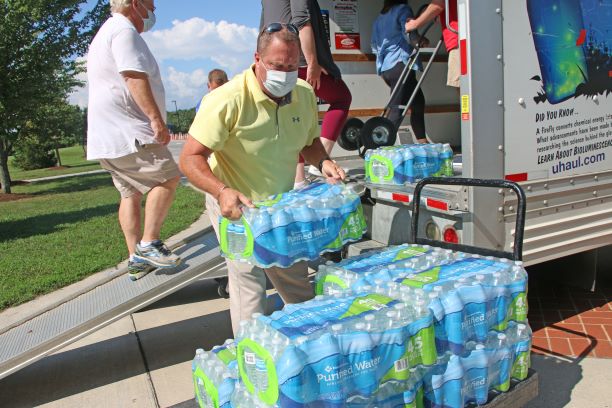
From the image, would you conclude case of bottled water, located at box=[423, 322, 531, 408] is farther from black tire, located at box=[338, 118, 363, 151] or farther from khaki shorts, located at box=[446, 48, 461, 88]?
black tire, located at box=[338, 118, 363, 151]

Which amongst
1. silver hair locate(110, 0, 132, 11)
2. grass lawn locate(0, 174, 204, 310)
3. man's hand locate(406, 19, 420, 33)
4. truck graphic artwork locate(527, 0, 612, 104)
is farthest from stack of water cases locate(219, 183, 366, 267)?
grass lawn locate(0, 174, 204, 310)

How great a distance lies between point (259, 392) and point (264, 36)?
1.69m

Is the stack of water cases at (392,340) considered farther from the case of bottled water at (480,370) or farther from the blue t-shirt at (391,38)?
the blue t-shirt at (391,38)

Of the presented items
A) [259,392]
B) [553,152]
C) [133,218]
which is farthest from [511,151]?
[133,218]

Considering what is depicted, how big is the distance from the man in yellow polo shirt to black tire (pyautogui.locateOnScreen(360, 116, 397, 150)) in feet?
6.31

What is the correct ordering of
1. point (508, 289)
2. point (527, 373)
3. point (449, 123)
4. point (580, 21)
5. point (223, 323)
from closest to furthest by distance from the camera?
point (508, 289) → point (527, 373) → point (580, 21) → point (223, 323) → point (449, 123)

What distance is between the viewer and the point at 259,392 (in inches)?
72.3

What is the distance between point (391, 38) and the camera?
5.70 meters

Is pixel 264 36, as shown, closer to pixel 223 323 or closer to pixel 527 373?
pixel 527 373

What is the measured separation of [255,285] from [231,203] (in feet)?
1.96

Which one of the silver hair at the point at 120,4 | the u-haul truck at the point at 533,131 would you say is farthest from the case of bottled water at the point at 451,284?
the silver hair at the point at 120,4

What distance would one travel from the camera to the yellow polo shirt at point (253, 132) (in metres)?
2.71

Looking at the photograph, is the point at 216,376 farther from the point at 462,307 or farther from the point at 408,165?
the point at 408,165

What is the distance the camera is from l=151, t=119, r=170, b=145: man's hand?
3576 millimetres
